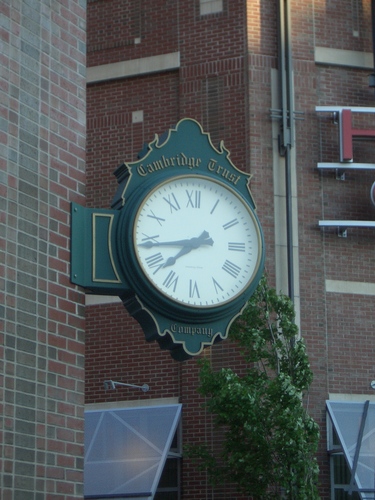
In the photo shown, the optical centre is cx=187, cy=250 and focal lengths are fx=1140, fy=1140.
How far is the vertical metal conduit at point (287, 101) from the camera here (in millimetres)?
19641

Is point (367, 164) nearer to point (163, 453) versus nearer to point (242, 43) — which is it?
point (242, 43)

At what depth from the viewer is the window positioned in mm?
21000

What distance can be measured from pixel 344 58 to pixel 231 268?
14.3 m

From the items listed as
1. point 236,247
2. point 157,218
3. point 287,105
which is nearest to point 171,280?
point 157,218

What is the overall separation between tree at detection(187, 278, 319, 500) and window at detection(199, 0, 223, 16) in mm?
6501

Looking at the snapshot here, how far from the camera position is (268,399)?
16031 millimetres

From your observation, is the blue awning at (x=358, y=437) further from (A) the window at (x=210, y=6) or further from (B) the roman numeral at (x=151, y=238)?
(B) the roman numeral at (x=151, y=238)

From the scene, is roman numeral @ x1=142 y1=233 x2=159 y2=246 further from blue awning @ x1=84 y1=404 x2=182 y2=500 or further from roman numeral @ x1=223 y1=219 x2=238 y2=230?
blue awning @ x1=84 y1=404 x2=182 y2=500

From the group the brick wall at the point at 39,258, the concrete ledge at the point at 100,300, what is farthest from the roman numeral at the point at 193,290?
the concrete ledge at the point at 100,300

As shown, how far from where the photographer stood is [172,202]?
738cm

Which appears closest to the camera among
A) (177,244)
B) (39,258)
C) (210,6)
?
(39,258)

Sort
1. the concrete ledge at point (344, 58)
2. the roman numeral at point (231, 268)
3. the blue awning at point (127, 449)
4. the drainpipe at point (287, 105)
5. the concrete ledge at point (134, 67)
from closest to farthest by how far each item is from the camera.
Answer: the roman numeral at point (231, 268)
the blue awning at point (127, 449)
the drainpipe at point (287, 105)
the concrete ledge at point (344, 58)
the concrete ledge at point (134, 67)

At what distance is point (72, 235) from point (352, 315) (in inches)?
518

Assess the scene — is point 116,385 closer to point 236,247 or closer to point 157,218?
point 236,247
